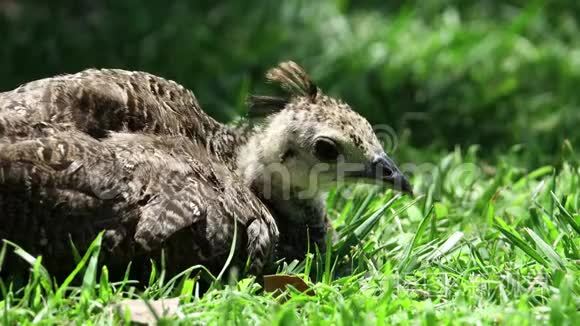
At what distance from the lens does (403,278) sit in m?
3.72

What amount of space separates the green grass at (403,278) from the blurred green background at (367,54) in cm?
128

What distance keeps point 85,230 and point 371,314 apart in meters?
1.05

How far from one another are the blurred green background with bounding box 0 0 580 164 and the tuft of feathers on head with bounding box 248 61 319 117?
1.73 m

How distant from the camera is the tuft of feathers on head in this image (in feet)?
13.5

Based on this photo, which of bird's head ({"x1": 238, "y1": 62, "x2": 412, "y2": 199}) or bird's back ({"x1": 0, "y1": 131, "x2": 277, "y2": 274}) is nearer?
bird's back ({"x1": 0, "y1": 131, "x2": 277, "y2": 274})

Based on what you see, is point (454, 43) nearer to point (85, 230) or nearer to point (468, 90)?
point (468, 90)

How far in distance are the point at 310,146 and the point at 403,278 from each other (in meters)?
0.67

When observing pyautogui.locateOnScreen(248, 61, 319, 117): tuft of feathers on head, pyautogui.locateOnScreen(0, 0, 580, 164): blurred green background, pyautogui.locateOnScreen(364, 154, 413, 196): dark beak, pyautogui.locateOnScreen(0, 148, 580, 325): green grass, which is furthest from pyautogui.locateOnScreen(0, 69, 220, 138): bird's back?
pyautogui.locateOnScreen(0, 0, 580, 164): blurred green background

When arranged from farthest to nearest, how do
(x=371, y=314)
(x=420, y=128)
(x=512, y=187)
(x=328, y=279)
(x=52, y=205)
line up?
(x=420, y=128), (x=512, y=187), (x=328, y=279), (x=52, y=205), (x=371, y=314)

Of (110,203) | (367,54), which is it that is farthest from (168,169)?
(367,54)

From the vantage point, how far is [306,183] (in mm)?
4105

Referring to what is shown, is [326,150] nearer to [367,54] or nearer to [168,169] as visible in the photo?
[168,169]

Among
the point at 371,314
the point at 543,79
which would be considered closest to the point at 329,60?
the point at 543,79

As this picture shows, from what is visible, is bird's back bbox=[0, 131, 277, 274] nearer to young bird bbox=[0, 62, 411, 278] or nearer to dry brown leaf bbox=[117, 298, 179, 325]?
young bird bbox=[0, 62, 411, 278]
